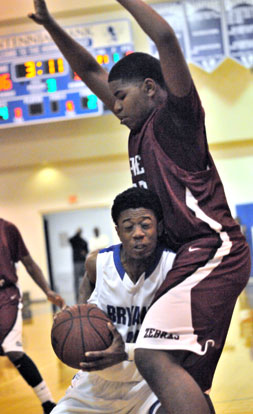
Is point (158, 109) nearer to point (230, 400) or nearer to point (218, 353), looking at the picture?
point (218, 353)

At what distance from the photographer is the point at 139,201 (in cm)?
264

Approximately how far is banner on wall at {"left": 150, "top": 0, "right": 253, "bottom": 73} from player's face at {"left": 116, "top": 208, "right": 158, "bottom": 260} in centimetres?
1224

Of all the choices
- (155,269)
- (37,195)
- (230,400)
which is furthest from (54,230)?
(155,269)

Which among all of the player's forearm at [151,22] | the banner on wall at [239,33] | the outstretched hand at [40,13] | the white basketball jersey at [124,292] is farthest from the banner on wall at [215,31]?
the player's forearm at [151,22]

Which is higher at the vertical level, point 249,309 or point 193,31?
point 193,31

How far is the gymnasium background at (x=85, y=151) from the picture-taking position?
14953 millimetres

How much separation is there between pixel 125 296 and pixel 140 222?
14.0 inches

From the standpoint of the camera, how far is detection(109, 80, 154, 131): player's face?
2.70 meters

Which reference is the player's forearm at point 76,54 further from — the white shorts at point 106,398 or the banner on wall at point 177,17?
the banner on wall at point 177,17

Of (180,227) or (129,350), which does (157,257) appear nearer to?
(180,227)

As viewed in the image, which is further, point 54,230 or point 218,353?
point 54,230

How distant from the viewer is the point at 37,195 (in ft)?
52.9

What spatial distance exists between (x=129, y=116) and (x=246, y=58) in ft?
40.7

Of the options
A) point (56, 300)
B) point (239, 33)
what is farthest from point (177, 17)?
point (56, 300)
